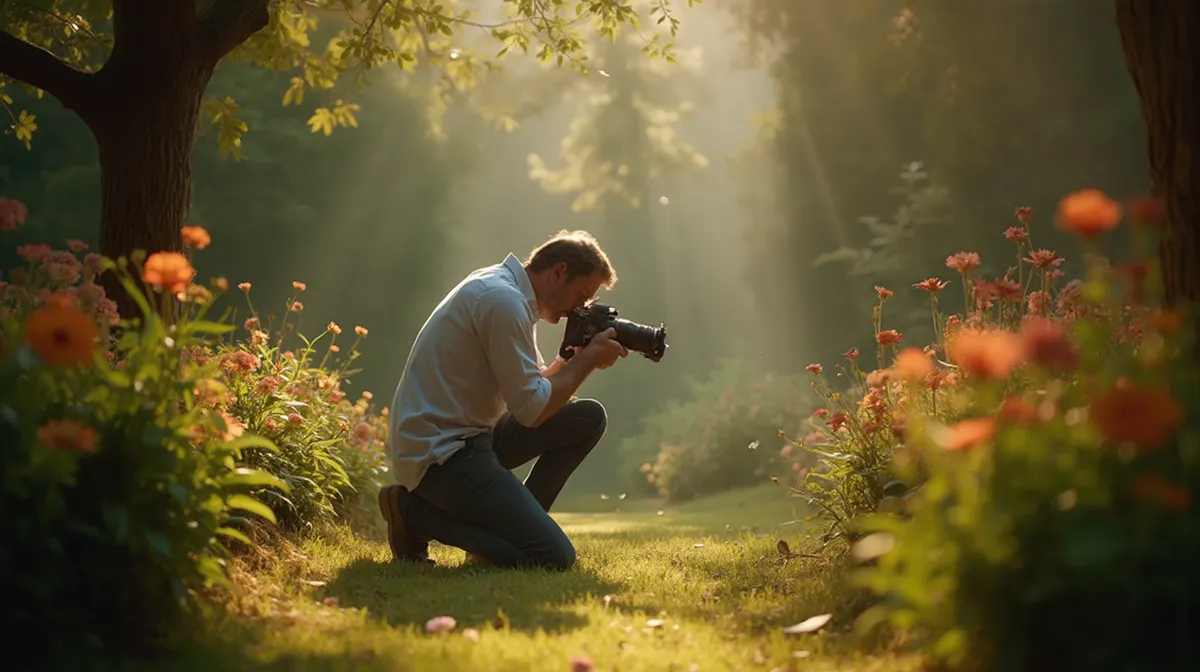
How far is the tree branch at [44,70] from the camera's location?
426 cm

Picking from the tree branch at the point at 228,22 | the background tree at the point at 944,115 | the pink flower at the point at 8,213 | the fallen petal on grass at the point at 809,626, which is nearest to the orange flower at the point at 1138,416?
the fallen petal on grass at the point at 809,626

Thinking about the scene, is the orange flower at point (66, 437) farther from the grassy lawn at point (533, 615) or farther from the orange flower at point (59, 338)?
the grassy lawn at point (533, 615)

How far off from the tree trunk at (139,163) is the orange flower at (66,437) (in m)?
2.43

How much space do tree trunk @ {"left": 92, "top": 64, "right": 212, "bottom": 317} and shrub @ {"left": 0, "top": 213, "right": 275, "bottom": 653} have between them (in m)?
1.82

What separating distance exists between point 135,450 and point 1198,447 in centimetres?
209

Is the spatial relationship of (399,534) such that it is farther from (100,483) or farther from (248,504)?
(100,483)

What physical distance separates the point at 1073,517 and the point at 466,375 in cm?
288

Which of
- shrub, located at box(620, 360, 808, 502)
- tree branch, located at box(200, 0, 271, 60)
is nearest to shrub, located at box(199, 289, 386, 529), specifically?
tree branch, located at box(200, 0, 271, 60)

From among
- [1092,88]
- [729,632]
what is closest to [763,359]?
[1092,88]

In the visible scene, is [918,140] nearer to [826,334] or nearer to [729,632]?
[826,334]

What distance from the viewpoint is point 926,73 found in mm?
13641

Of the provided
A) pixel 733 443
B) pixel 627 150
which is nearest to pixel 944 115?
pixel 733 443

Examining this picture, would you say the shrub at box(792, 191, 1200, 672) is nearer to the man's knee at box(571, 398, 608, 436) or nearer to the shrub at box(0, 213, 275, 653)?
Result: the shrub at box(0, 213, 275, 653)

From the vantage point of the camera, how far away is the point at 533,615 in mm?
3027
